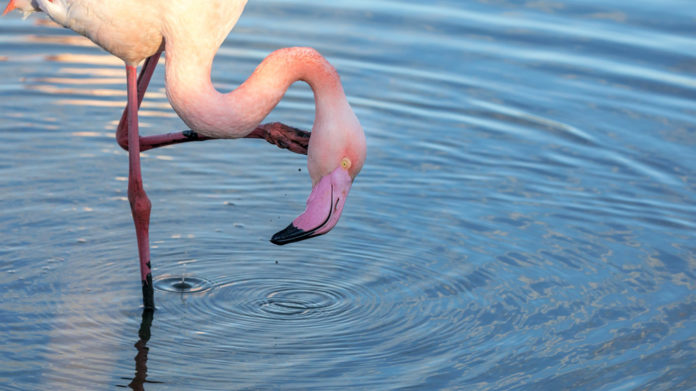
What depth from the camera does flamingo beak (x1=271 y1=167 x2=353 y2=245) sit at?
580 centimetres

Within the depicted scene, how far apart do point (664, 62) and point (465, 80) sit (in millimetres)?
1903

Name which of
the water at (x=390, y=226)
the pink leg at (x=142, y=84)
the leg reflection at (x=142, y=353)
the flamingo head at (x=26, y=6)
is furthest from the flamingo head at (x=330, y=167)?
the flamingo head at (x=26, y=6)

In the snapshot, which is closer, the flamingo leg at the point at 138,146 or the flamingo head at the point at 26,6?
the flamingo leg at the point at 138,146

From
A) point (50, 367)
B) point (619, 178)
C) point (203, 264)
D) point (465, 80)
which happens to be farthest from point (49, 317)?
point (465, 80)

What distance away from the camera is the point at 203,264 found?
256 inches

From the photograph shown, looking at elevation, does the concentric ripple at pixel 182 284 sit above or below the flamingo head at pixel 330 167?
below

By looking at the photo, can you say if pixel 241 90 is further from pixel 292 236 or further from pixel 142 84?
pixel 142 84

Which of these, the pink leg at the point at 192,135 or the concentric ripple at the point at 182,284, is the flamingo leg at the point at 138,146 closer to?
the pink leg at the point at 192,135

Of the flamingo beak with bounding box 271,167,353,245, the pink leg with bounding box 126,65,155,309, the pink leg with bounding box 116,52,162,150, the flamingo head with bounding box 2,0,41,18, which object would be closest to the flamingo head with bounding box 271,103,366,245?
the flamingo beak with bounding box 271,167,353,245

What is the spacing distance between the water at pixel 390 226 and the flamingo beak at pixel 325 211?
432 mm

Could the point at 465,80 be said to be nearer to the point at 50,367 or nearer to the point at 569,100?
the point at 569,100

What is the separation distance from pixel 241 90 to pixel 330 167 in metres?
0.59

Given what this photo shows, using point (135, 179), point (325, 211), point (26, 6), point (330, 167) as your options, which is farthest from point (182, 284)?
point (26, 6)

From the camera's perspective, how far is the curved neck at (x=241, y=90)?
5711mm
